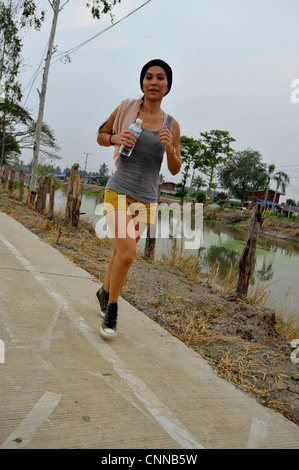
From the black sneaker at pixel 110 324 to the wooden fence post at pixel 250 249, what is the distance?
9.70 feet

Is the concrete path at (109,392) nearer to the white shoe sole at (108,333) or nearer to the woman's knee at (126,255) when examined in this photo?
the white shoe sole at (108,333)

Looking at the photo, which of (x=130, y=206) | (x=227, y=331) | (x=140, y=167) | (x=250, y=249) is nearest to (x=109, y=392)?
(x=130, y=206)

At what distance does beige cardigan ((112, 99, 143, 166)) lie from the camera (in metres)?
2.70

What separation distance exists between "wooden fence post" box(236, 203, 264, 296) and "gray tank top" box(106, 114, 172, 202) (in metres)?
2.70

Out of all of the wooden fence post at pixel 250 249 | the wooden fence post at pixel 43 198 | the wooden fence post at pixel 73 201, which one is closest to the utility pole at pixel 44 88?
the wooden fence post at pixel 43 198

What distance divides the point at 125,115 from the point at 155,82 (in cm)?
32

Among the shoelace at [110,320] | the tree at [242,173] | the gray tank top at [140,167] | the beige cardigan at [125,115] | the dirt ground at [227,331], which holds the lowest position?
the dirt ground at [227,331]

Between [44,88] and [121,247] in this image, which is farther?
[44,88]

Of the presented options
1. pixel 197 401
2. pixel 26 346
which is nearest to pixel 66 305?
pixel 26 346

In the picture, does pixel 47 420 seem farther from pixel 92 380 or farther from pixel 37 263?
pixel 37 263

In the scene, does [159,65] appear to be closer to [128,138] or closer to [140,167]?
[128,138]

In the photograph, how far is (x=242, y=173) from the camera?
56375mm

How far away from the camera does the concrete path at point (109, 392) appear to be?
1.57 m

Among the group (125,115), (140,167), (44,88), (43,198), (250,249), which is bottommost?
(250,249)
